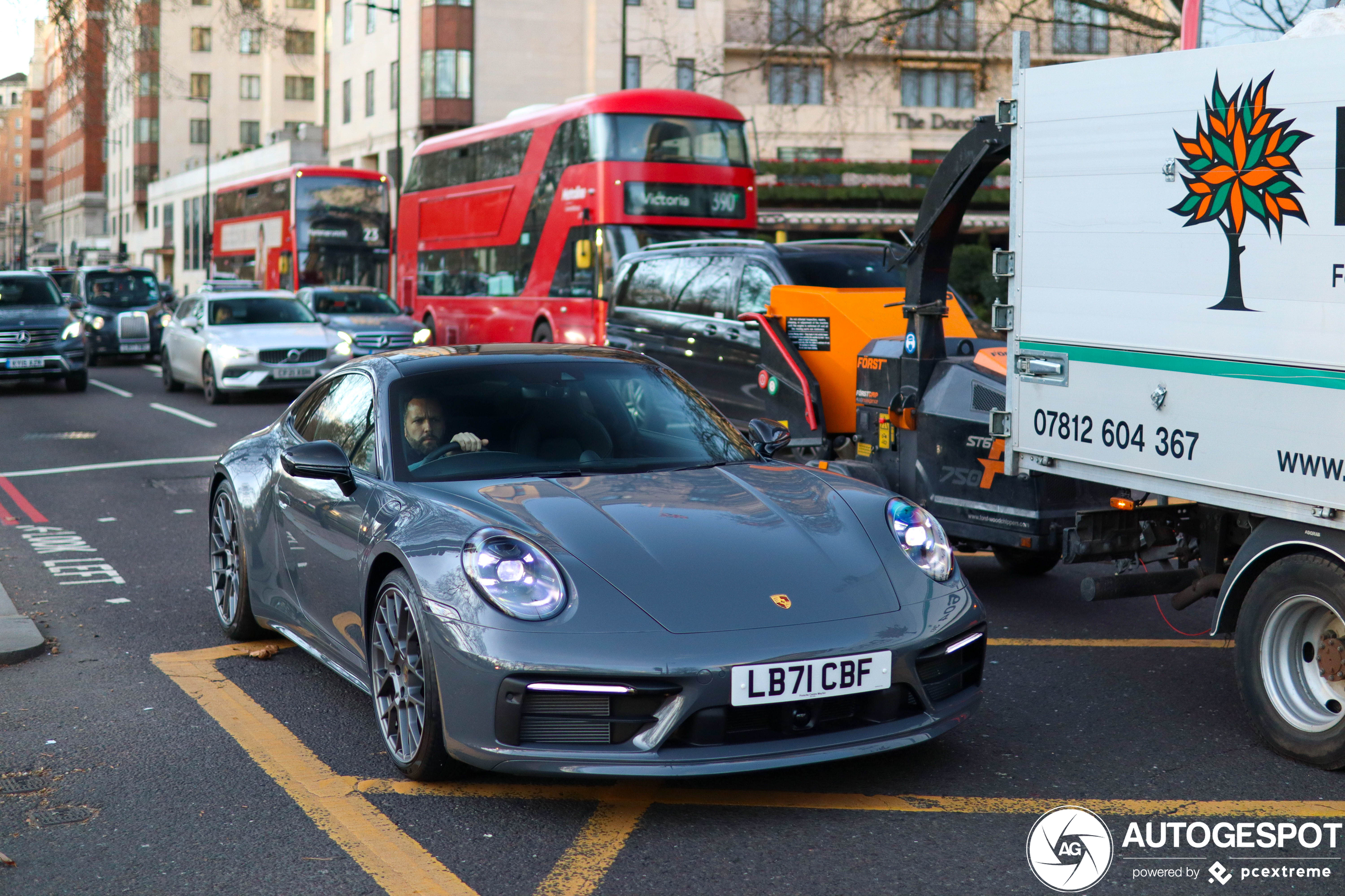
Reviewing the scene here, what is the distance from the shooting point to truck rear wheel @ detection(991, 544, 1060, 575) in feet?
25.9

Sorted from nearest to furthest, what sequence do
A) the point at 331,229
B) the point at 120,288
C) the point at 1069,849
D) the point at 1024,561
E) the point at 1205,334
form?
the point at 1069,849 → the point at 1205,334 → the point at 1024,561 → the point at 120,288 → the point at 331,229

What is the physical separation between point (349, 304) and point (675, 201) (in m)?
6.55

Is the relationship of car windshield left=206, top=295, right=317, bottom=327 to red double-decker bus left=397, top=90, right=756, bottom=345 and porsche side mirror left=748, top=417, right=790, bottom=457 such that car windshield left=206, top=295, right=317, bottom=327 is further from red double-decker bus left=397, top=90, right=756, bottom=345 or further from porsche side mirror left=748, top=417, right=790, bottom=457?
porsche side mirror left=748, top=417, right=790, bottom=457

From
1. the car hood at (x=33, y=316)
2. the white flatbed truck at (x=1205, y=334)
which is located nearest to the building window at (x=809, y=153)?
the car hood at (x=33, y=316)

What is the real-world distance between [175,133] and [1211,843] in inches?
4139

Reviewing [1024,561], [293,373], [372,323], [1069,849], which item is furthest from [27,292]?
[1069,849]

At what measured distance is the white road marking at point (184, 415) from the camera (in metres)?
16.8

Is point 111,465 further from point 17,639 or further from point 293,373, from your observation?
point 17,639

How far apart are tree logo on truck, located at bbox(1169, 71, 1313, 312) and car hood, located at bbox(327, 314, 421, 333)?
18.6 metres

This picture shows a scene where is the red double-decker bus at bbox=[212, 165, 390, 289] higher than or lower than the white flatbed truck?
higher

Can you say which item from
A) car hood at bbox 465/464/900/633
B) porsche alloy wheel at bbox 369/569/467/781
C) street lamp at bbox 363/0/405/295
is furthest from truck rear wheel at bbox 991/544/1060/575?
street lamp at bbox 363/0/405/295

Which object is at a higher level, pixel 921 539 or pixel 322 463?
pixel 322 463

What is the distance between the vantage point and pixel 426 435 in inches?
204

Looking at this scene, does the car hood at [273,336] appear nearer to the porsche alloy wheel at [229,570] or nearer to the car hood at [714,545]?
the porsche alloy wheel at [229,570]
